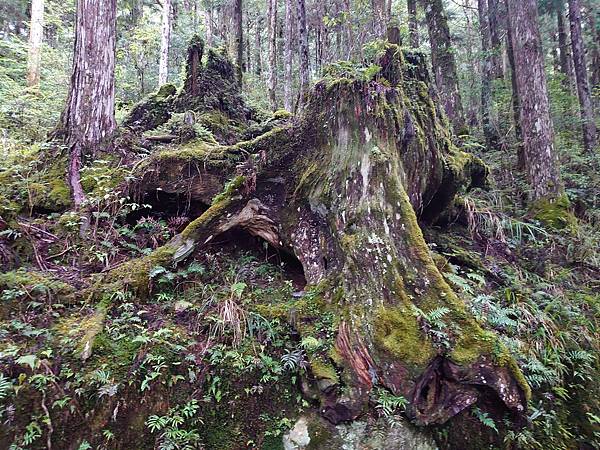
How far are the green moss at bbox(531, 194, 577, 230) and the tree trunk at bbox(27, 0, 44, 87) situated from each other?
1467 cm

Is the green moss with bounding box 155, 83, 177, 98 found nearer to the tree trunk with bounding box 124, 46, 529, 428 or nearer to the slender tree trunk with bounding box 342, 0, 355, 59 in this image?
the tree trunk with bounding box 124, 46, 529, 428

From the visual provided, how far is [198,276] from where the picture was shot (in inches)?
195

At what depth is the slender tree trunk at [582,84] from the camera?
12.5m

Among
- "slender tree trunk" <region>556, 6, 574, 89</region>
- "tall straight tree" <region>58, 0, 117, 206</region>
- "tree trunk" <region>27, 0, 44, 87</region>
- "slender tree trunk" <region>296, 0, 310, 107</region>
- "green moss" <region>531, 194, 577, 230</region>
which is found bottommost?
"green moss" <region>531, 194, 577, 230</region>

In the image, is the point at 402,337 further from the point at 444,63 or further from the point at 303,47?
the point at 444,63

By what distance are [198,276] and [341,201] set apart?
2024 millimetres

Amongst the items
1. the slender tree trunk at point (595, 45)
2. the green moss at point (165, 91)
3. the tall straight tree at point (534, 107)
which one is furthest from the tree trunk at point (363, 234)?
the slender tree trunk at point (595, 45)

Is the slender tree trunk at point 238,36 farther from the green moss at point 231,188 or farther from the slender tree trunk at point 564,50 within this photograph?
the slender tree trunk at point 564,50

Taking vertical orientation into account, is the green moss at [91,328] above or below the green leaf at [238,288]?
below

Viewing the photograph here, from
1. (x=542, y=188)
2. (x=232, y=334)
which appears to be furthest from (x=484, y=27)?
(x=232, y=334)

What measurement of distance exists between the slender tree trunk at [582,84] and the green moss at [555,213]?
633 centimetres

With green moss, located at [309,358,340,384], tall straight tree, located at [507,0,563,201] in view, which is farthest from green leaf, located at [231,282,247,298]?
tall straight tree, located at [507,0,563,201]

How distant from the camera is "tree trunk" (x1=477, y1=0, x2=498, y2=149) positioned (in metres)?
12.8

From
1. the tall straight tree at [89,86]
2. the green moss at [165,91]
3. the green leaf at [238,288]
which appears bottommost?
the green leaf at [238,288]
